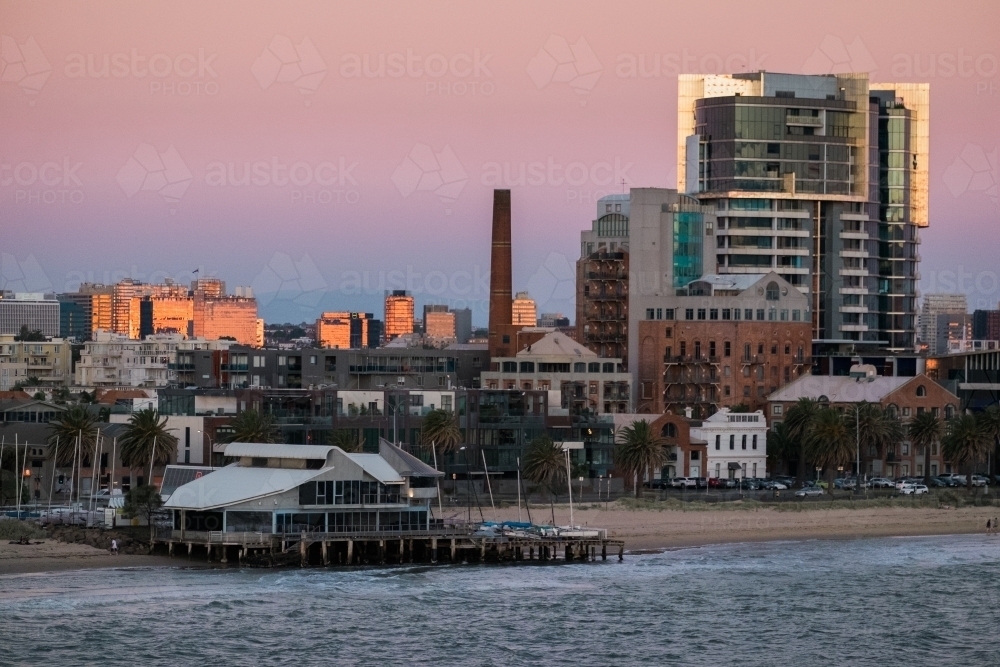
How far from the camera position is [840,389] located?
Result: 181375mm

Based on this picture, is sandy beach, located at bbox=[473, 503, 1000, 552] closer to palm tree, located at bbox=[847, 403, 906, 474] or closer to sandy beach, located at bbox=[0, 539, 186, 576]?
palm tree, located at bbox=[847, 403, 906, 474]

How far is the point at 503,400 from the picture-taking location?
152 meters

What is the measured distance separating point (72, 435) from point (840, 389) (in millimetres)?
70339

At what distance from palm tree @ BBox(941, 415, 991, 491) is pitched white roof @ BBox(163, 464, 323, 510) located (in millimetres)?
61296

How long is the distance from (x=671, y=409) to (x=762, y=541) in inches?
2215

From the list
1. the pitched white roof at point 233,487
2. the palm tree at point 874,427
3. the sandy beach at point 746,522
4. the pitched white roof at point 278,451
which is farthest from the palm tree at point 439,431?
the palm tree at point 874,427

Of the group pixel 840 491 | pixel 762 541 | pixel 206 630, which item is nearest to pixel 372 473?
pixel 206 630

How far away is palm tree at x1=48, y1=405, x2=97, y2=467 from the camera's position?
138m

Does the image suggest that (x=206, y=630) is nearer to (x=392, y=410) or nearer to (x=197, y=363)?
(x=392, y=410)

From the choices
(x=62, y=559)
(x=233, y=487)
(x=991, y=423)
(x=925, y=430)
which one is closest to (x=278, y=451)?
(x=233, y=487)

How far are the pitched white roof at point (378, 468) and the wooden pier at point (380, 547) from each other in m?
3.02

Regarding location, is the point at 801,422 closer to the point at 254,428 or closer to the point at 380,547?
the point at 254,428

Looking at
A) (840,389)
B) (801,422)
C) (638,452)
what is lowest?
(638,452)

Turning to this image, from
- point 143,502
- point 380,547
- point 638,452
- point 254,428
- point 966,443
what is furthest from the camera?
point 966,443
